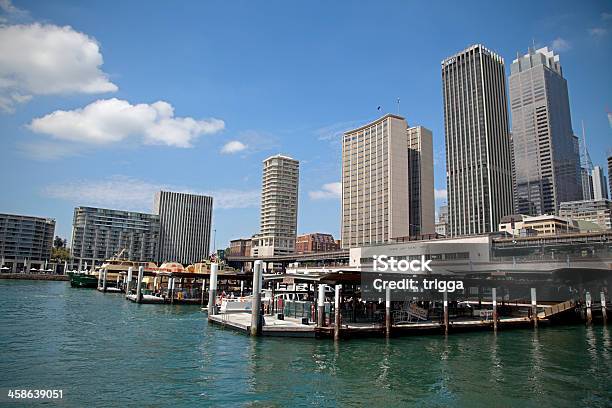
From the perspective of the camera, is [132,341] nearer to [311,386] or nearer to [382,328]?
[311,386]

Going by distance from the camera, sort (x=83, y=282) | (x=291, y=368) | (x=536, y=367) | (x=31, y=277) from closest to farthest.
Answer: (x=291, y=368) → (x=536, y=367) → (x=83, y=282) → (x=31, y=277)

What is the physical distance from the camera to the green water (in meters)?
19.0

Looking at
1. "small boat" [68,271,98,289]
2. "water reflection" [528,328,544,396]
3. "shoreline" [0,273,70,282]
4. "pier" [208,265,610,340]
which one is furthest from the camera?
"shoreline" [0,273,70,282]

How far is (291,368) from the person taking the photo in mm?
24016

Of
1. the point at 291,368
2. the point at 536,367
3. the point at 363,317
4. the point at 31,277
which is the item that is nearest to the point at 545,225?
the point at 363,317

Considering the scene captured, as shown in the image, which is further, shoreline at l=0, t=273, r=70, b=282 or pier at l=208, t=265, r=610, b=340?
shoreline at l=0, t=273, r=70, b=282

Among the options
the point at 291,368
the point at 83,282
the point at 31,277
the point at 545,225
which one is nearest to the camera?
the point at 291,368

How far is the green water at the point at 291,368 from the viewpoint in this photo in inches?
746

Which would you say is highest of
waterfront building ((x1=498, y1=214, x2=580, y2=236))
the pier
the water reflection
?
waterfront building ((x1=498, y1=214, x2=580, y2=236))

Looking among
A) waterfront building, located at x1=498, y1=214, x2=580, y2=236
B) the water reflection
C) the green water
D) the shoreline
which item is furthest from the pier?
the shoreline

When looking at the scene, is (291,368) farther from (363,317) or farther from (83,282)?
(83,282)

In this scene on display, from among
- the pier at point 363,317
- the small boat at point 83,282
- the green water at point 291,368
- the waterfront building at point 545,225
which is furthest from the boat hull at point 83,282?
the waterfront building at point 545,225

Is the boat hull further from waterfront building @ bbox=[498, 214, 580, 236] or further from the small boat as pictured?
waterfront building @ bbox=[498, 214, 580, 236]

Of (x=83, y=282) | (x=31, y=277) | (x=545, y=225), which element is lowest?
(x=83, y=282)
